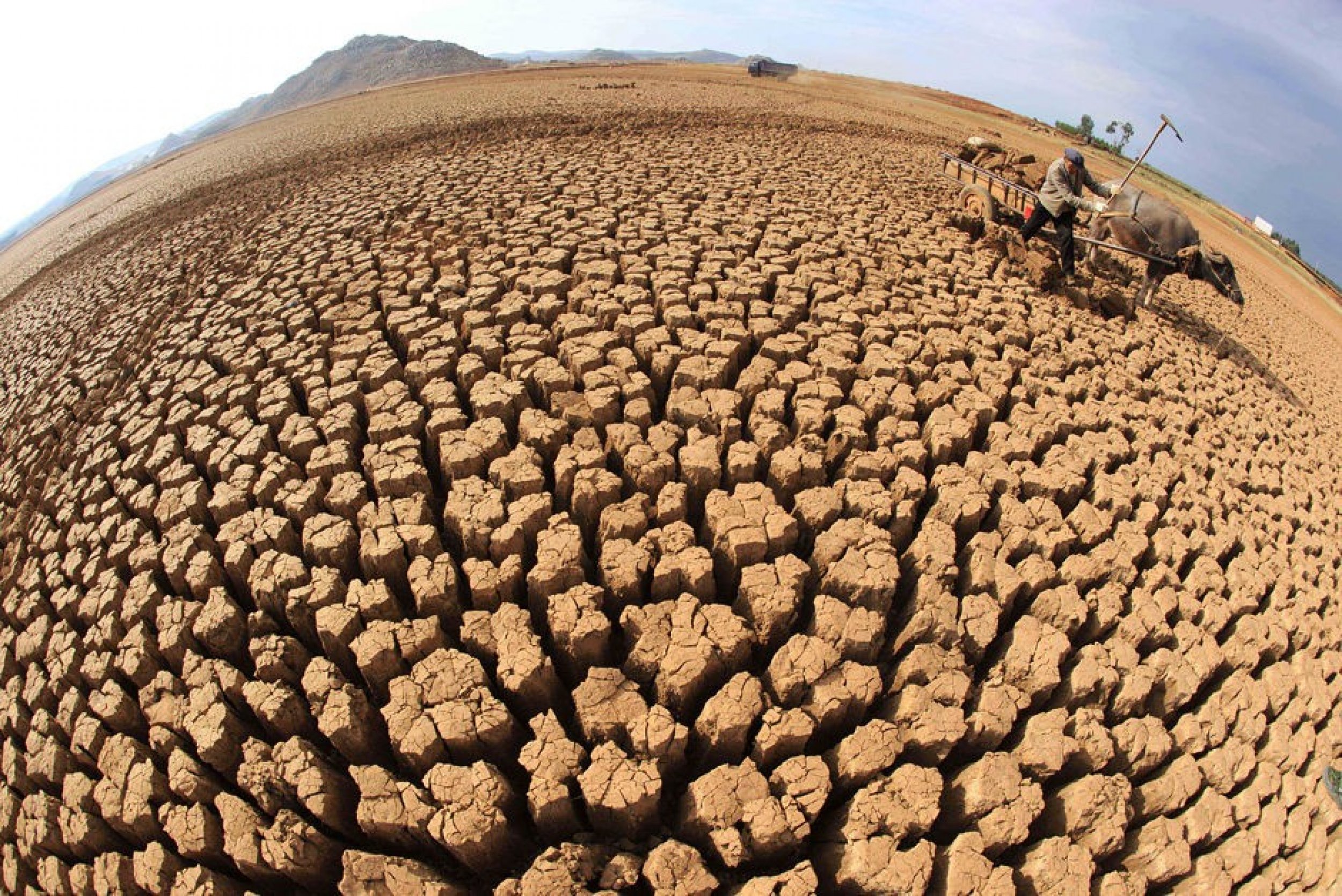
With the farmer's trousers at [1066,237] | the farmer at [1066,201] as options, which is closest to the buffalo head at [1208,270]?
the farmer at [1066,201]

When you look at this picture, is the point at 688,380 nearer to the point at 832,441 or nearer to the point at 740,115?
the point at 832,441

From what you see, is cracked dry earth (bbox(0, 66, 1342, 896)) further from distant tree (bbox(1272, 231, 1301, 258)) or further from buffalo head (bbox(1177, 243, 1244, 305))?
distant tree (bbox(1272, 231, 1301, 258))

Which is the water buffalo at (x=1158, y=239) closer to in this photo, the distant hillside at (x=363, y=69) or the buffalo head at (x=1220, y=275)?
the buffalo head at (x=1220, y=275)

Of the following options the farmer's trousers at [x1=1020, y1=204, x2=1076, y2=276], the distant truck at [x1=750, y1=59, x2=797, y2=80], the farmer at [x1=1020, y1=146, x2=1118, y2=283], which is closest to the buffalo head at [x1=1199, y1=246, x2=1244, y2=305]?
the farmer at [x1=1020, y1=146, x2=1118, y2=283]

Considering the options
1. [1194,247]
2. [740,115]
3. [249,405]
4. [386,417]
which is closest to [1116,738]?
[386,417]

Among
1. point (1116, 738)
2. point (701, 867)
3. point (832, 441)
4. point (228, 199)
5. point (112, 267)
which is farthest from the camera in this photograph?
point (228, 199)
